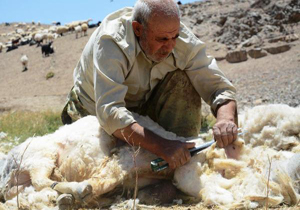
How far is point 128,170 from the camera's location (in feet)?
11.1

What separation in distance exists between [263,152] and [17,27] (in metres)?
66.1

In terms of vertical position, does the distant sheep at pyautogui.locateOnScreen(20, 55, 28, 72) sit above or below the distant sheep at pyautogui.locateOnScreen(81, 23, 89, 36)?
below

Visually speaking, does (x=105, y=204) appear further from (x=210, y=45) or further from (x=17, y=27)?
(x=17, y=27)

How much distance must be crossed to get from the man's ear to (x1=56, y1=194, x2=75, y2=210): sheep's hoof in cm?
162

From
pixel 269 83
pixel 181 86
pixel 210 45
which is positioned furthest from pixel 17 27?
pixel 181 86

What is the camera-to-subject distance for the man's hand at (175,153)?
128 inches

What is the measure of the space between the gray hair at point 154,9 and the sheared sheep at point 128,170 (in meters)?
0.97

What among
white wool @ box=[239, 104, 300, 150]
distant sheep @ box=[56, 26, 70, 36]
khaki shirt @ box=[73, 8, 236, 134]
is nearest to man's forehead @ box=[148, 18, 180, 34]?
khaki shirt @ box=[73, 8, 236, 134]

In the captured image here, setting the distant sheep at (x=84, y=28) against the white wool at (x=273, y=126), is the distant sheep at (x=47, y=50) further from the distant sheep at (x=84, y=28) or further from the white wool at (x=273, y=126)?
the white wool at (x=273, y=126)

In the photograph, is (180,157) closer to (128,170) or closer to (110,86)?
(128,170)

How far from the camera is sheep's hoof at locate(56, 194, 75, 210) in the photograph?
3088mm

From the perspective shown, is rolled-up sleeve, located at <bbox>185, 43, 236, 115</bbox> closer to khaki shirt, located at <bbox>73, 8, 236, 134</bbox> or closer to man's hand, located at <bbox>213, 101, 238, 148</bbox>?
khaki shirt, located at <bbox>73, 8, 236, 134</bbox>

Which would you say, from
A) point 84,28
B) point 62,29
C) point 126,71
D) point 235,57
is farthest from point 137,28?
point 62,29

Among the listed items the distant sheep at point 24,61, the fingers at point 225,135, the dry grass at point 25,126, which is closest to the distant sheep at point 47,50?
the distant sheep at point 24,61
